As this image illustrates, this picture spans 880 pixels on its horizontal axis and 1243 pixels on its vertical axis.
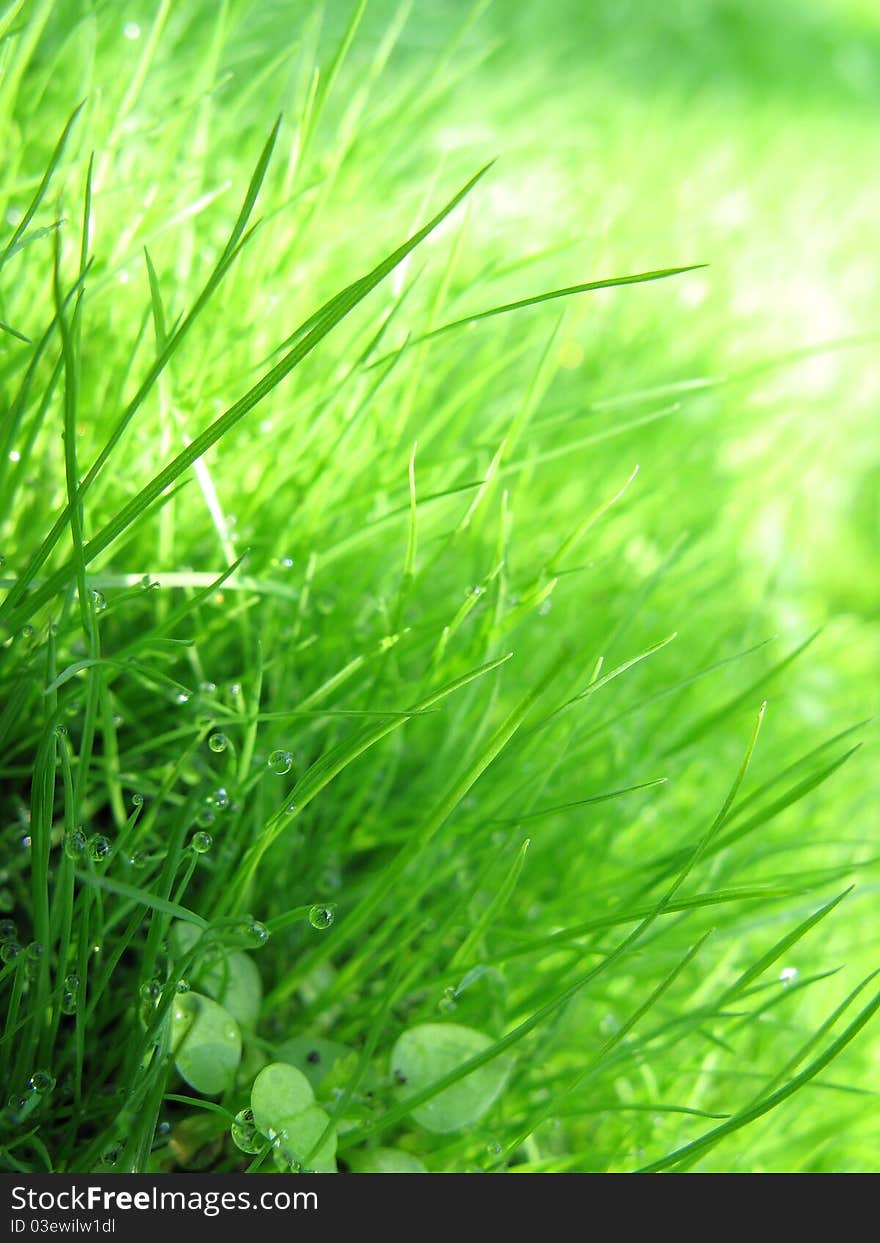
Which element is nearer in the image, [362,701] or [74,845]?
[74,845]

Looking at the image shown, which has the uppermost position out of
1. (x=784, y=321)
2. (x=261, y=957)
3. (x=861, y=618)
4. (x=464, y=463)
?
(x=464, y=463)

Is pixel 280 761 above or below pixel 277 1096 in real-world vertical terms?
above

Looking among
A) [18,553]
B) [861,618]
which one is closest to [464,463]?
[18,553]

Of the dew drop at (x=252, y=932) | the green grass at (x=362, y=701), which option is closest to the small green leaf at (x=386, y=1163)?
the green grass at (x=362, y=701)

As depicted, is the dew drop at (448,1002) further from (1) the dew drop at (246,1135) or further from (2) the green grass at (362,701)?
(1) the dew drop at (246,1135)

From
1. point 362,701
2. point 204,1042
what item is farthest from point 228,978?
point 362,701

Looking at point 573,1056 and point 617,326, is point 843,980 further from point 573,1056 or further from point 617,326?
point 617,326

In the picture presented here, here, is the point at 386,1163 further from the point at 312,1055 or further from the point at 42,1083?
the point at 42,1083


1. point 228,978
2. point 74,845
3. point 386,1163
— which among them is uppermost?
point 74,845
